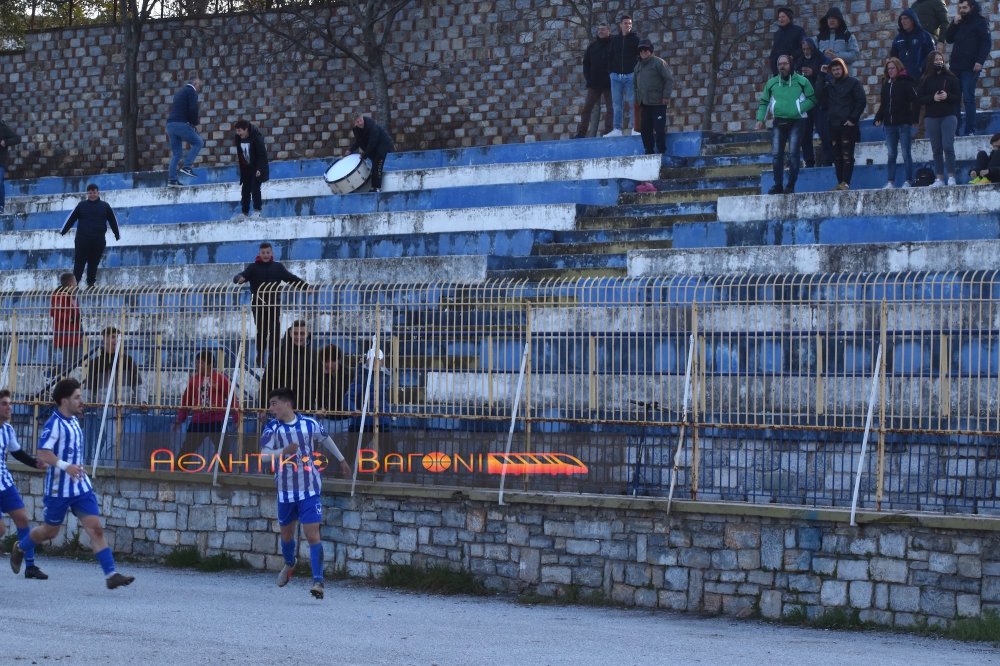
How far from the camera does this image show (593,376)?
14883mm

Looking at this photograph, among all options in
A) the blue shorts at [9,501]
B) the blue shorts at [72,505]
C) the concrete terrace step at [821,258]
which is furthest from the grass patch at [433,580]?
the concrete terrace step at [821,258]

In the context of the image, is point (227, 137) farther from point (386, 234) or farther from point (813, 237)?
point (813, 237)

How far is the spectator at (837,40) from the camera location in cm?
2272

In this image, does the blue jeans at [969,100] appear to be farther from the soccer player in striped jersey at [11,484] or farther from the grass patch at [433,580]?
the soccer player in striped jersey at [11,484]

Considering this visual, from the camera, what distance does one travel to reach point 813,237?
18.2 metres

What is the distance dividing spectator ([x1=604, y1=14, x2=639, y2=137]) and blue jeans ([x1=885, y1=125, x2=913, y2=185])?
5.55 metres

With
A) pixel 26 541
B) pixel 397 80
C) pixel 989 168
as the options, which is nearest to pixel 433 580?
pixel 26 541

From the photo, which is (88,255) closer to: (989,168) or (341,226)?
(341,226)

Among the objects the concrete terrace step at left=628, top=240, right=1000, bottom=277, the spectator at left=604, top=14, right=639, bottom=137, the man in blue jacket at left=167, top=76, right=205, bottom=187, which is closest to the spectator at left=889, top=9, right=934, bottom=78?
the spectator at left=604, top=14, right=639, bottom=137

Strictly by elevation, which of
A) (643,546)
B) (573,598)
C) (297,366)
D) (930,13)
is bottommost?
(573,598)

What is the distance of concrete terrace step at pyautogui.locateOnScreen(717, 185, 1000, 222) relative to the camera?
1786cm

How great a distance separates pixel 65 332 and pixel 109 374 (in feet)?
2.51

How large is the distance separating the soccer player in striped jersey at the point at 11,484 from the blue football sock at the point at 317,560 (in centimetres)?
226

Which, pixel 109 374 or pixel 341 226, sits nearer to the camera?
pixel 109 374
